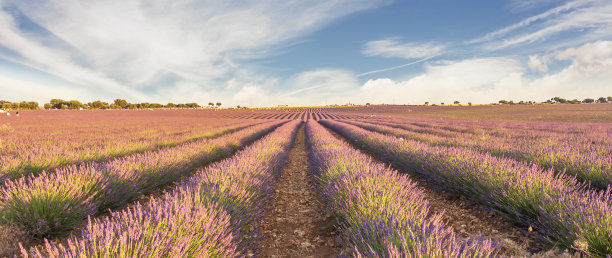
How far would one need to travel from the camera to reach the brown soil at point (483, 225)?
2.46 m

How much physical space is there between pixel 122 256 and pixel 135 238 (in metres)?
0.12

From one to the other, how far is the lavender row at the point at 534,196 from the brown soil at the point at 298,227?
221 cm

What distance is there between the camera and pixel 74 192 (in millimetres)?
2854

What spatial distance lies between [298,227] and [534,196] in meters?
2.96

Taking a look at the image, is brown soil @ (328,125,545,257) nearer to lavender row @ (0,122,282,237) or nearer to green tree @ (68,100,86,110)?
lavender row @ (0,122,282,237)

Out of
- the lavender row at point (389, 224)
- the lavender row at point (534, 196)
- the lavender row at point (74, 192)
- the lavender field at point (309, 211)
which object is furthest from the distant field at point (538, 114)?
the lavender row at point (74, 192)

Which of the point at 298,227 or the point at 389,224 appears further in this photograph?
the point at 298,227

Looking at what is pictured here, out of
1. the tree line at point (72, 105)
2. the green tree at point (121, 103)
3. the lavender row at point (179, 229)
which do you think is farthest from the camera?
the green tree at point (121, 103)

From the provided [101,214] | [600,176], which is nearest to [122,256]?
[101,214]

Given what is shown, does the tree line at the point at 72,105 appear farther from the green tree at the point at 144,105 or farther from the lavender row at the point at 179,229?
the lavender row at the point at 179,229

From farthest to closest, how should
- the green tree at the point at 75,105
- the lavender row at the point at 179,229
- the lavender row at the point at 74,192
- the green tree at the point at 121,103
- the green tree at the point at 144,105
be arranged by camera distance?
the green tree at the point at 144,105 → the green tree at the point at 121,103 → the green tree at the point at 75,105 → the lavender row at the point at 74,192 → the lavender row at the point at 179,229

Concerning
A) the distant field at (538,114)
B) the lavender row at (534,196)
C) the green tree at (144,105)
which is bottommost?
the distant field at (538,114)

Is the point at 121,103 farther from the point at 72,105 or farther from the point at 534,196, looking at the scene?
the point at 534,196

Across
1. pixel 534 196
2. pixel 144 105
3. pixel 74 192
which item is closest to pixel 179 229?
pixel 74 192
